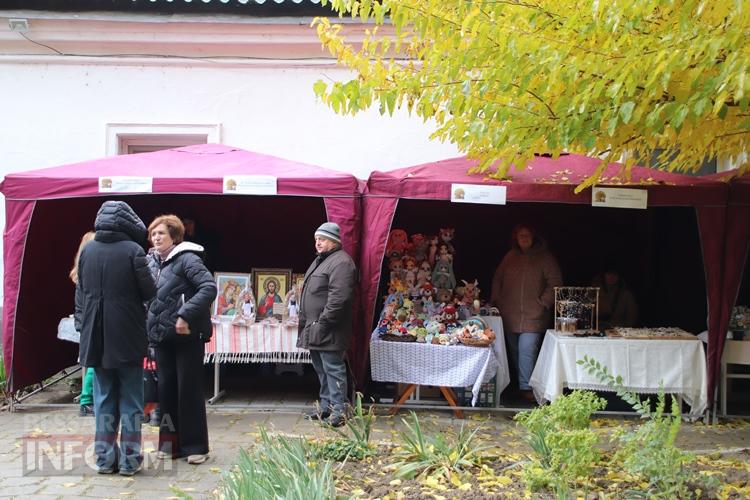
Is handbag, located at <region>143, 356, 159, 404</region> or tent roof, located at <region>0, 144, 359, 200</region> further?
tent roof, located at <region>0, 144, 359, 200</region>

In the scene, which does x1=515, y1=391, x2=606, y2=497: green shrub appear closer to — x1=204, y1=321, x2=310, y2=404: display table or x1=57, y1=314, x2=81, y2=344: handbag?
x1=204, y1=321, x2=310, y2=404: display table

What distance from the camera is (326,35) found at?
6555 millimetres

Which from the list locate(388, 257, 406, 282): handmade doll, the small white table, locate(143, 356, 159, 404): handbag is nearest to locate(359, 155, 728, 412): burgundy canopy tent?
the small white table

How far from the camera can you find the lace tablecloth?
6.62 meters

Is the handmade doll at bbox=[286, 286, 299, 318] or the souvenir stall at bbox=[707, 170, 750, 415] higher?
the souvenir stall at bbox=[707, 170, 750, 415]

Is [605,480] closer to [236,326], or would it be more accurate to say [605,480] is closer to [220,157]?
[236,326]

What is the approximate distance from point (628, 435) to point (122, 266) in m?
3.25

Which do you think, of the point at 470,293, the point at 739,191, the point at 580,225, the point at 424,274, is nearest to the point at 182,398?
the point at 424,274

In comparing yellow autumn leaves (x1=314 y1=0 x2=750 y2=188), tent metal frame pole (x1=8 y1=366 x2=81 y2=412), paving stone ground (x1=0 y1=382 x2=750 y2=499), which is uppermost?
yellow autumn leaves (x1=314 y1=0 x2=750 y2=188)

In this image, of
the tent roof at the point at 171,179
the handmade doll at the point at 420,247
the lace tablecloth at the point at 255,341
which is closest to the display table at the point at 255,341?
the lace tablecloth at the point at 255,341

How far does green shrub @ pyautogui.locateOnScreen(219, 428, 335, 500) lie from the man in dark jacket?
148 centimetres

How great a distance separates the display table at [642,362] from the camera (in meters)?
6.25

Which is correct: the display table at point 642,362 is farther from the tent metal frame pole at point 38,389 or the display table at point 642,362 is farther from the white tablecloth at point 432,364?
the tent metal frame pole at point 38,389

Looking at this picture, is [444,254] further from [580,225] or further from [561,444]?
[561,444]
